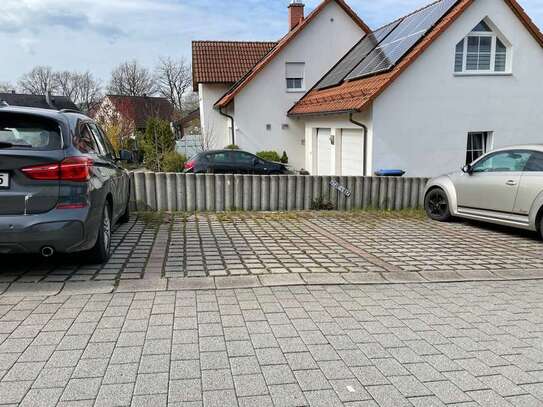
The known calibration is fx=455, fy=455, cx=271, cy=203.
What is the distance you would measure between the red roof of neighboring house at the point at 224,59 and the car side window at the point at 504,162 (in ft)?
62.0

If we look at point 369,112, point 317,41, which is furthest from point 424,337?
point 317,41

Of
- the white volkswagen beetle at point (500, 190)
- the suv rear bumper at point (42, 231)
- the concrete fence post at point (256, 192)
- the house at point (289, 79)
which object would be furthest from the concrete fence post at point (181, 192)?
the house at point (289, 79)

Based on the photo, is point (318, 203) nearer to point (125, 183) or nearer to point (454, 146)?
point (125, 183)

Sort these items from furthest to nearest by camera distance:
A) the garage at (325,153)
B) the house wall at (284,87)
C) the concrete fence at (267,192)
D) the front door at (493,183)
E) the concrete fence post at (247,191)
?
the house wall at (284,87) < the garage at (325,153) < the concrete fence post at (247,191) < the concrete fence at (267,192) < the front door at (493,183)

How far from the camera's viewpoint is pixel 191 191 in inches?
403

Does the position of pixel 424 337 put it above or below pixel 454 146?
below

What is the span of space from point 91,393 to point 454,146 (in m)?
14.5

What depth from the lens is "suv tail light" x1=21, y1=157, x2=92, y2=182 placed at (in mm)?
4574

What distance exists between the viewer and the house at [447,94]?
14148 millimetres

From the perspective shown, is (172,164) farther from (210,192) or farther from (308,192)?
(308,192)

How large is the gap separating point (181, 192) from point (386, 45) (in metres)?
11.3

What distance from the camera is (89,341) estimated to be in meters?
3.55

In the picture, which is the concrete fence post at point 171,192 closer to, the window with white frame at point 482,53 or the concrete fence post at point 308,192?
the concrete fence post at point 308,192

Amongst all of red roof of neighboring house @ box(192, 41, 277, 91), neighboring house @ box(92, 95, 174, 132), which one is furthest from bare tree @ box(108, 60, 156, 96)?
red roof of neighboring house @ box(192, 41, 277, 91)
